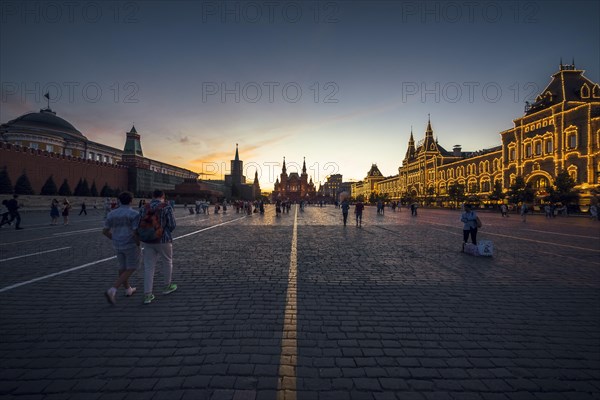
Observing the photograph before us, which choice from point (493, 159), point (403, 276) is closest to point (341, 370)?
point (403, 276)

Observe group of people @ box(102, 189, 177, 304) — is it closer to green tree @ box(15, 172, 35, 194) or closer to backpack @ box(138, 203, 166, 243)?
backpack @ box(138, 203, 166, 243)

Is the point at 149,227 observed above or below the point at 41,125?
below

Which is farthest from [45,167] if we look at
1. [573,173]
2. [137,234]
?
[573,173]

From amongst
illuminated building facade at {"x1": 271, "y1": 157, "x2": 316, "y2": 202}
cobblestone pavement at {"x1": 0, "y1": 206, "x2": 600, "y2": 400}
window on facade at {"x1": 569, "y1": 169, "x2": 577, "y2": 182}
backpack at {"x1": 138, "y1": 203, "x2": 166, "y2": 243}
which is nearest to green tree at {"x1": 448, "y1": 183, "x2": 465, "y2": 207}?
window on facade at {"x1": 569, "y1": 169, "x2": 577, "y2": 182}

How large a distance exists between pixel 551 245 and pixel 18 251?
1798cm

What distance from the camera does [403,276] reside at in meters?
6.46

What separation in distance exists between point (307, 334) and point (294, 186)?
578ft

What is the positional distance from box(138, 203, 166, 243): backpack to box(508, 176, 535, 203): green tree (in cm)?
5296

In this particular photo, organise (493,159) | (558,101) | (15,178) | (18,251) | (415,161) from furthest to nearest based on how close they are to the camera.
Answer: (415,161) → (493,159) → (558,101) → (15,178) → (18,251)

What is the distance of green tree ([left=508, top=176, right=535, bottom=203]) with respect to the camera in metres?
44.8

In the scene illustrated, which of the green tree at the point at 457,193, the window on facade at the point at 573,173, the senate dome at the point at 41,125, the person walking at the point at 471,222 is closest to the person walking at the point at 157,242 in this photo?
the person walking at the point at 471,222

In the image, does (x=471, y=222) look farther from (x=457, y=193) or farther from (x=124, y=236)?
(x=457, y=193)

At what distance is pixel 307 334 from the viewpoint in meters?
3.71

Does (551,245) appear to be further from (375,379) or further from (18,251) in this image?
(18,251)
